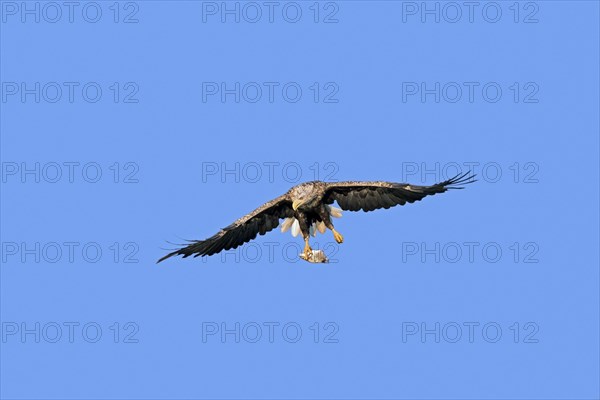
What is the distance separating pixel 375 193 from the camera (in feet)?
108

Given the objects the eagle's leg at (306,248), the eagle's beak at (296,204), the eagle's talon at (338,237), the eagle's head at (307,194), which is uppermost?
the eagle's head at (307,194)

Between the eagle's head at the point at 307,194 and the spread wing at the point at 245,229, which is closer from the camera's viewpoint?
the eagle's head at the point at 307,194

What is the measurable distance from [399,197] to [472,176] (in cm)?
192

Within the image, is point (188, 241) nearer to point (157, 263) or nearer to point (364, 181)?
point (157, 263)

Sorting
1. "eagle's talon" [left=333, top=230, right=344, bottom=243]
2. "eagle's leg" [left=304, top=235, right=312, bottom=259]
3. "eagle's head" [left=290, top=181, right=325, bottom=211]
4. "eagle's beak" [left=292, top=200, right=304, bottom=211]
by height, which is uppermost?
"eagle's head" [left=290, top=181, right=325, bottom=211]

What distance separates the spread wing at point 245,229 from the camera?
33.0m

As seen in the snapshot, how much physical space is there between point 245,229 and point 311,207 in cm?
184

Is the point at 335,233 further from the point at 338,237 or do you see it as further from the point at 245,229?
the point at 245,229

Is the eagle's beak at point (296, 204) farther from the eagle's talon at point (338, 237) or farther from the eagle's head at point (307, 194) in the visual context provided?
the eagle's talon at point (338, 237)

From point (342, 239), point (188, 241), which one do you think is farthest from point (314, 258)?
point (188, 241)

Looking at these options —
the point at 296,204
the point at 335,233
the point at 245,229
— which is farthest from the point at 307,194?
the point at 245,229

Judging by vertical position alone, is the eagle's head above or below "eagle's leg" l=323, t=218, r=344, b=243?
above

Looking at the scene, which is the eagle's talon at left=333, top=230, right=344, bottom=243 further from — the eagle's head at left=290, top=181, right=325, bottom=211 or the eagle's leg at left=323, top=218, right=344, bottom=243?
the eagle's head at left=290, top=181, right=325, bottom=211

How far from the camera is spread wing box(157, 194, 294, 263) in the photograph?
33031mm
